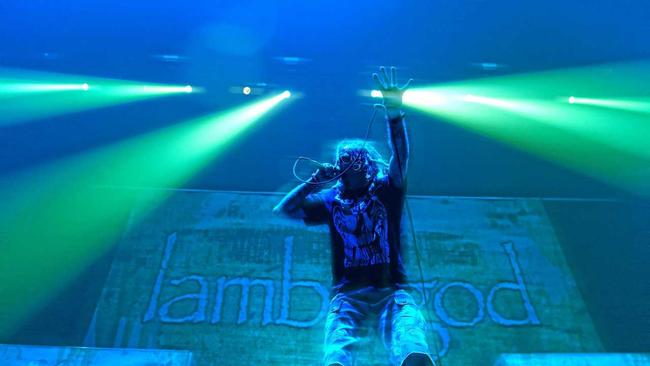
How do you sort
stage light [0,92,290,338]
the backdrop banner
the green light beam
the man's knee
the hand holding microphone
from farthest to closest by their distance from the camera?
stage light [0,92,290,338], the green light beam, the backdrop banner, the hand holding microphone, the man's knee

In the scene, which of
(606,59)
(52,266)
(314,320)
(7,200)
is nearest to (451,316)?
(314,320)

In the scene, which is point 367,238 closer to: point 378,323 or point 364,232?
point 364,232

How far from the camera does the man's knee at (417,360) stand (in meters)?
2.10

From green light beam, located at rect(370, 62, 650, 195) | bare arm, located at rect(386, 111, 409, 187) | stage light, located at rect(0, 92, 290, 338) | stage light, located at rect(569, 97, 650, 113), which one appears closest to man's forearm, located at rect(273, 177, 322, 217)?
bare arm, located at rect(386, 111, 409, 187)

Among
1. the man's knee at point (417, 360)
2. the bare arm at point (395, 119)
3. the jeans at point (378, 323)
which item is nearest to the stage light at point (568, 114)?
the bare arm at point (395, 119)

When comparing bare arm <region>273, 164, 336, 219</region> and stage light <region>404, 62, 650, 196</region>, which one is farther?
stage light <region>404, 62, 650, 196</region>

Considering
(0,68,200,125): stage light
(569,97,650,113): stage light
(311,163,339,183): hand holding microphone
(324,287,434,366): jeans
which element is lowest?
(324,287,434,366): jeans

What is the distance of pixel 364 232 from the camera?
2834mm

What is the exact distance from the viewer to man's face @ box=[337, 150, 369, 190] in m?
3.01

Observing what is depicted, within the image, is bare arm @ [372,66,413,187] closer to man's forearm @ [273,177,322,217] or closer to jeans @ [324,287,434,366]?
man's forearm @ [273,177,322,217]

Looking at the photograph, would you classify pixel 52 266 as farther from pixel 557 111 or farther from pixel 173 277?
pixel 557 111

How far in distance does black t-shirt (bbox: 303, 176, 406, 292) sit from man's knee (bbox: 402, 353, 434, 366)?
0.59 m

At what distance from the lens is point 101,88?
7.95 m

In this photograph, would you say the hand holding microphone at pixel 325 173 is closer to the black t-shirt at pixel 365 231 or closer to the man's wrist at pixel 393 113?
the black t-shirt at pixel 365 231
